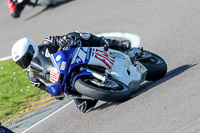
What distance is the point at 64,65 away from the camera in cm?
643

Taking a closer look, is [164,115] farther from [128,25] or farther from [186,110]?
[128,25]

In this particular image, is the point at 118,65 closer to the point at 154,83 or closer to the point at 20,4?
the point at 154,83

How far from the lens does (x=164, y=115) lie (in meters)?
5.49

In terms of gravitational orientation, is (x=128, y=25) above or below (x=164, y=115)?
below

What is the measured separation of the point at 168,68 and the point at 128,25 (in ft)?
12.4

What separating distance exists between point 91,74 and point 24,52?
1040 mm

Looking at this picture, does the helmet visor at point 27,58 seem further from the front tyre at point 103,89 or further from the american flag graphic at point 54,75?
the front tyre at point 103,89

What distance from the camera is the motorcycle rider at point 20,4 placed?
588 inches

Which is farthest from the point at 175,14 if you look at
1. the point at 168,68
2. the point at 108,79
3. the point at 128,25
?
the point at 108,79

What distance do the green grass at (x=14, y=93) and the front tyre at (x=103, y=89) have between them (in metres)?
2.71

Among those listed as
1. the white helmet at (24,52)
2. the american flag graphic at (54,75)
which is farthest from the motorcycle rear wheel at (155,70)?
the white helmet at (24,52)

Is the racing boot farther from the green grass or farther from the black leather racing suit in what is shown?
the green grass

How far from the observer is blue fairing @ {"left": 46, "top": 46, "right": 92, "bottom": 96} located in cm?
643

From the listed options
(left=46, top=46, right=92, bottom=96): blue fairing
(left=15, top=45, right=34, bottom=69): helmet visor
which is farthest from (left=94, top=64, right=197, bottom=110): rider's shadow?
(left=15, top=45, right=34, bottom=69): helmet visor
